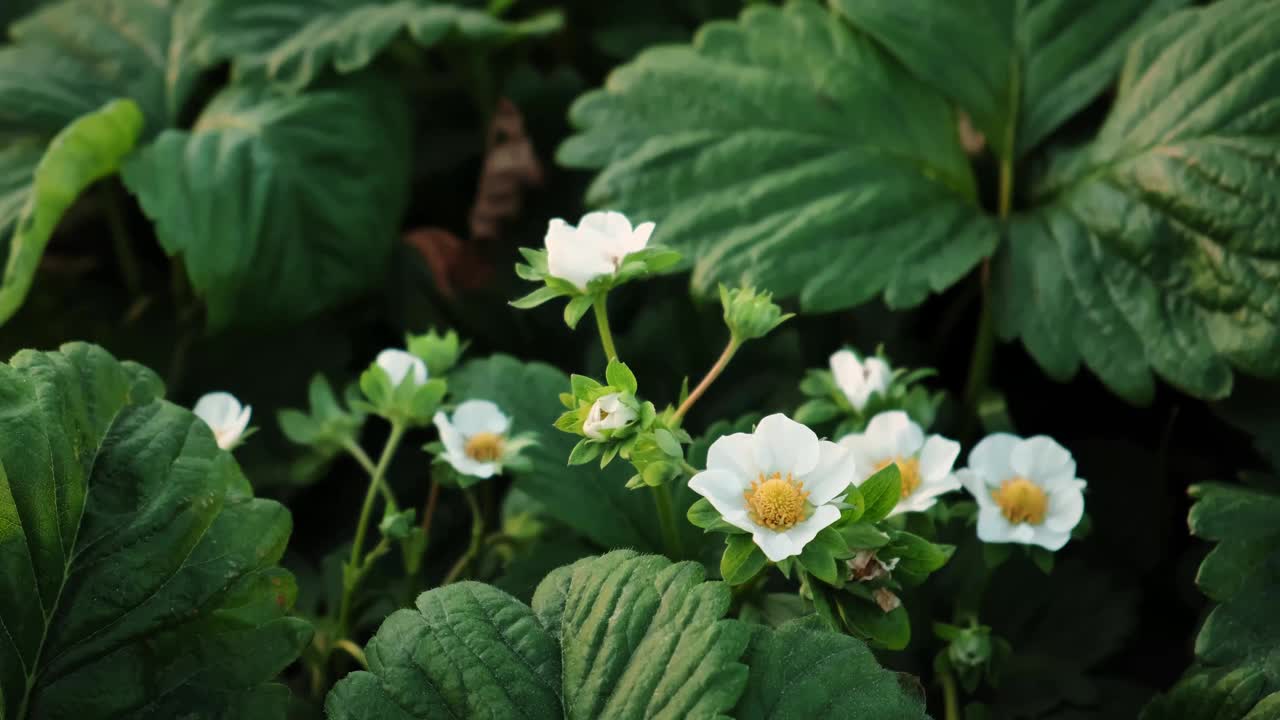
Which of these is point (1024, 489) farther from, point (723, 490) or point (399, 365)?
point (399, 365)

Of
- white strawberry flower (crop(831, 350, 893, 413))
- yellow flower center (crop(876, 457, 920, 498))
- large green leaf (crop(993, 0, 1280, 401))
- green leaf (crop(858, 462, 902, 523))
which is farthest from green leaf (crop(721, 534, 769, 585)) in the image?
large green leaf (crop(993, 0, 1280, 401))

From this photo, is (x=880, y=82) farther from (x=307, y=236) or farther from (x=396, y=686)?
(x=396, y=686)

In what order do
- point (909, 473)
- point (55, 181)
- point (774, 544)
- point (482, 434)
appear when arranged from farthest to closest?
point (55, 181) < point (482, 434) < point (909, 473) < point (774, 544)

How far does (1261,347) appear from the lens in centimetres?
135

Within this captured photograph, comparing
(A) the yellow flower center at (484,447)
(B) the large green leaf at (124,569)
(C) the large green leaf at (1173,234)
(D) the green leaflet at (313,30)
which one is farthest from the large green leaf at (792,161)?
(B) the large green leaf at (124,569)

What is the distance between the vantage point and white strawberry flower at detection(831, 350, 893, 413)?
4.28 ft

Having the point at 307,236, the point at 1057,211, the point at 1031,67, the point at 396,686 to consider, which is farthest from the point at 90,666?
the point at 1031,67

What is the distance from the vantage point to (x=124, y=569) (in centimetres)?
109

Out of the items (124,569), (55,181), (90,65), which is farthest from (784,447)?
(90,65)

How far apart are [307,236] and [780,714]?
115 cm

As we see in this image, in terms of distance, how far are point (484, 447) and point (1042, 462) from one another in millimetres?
628

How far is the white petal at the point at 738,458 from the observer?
1042 mm

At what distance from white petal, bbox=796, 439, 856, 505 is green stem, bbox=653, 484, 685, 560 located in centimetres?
18

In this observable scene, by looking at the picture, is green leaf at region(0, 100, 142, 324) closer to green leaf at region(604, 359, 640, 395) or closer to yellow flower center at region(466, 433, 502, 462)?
yellow flower center at region(466, 433, 502, 462)
